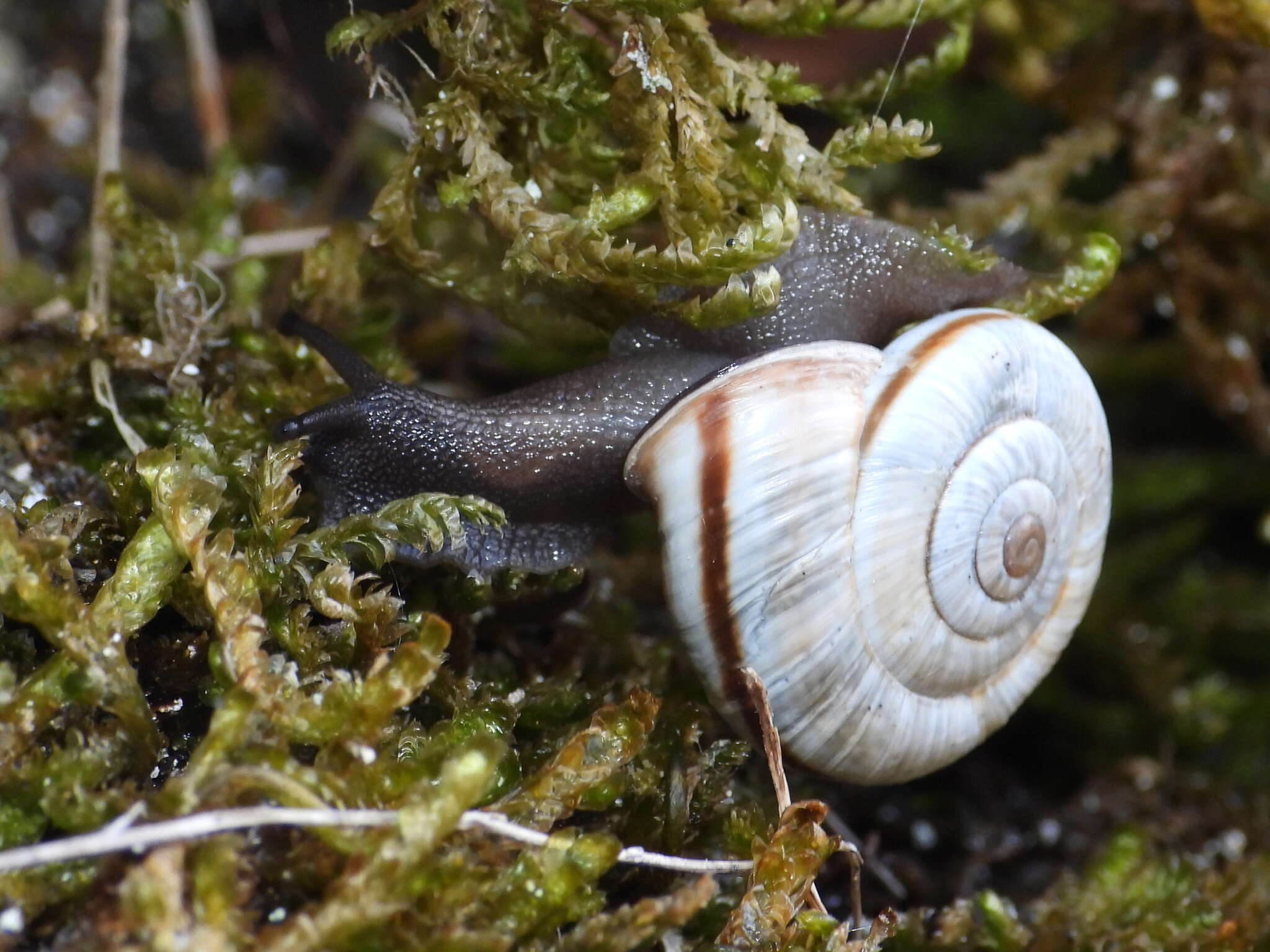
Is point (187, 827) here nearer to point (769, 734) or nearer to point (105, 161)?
point (769, 734)

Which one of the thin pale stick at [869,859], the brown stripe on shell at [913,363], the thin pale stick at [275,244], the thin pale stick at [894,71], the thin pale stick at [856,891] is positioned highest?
the thin pale stick at [894,71]

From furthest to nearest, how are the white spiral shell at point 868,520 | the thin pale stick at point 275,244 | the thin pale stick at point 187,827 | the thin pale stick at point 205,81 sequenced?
the thin pale stick at point 205,81 < the thin pale stick at point 275,244 < the white spiral shell at point 868,520 < the thin pale stick at point 187,827

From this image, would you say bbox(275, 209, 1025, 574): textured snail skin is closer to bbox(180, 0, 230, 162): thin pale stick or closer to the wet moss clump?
the wet moss clump

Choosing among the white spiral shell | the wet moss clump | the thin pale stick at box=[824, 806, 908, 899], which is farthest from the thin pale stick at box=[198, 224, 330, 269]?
the thin pale stick at box=[824, 806, 908, 899]

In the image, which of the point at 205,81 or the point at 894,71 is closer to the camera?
the point at 894,71

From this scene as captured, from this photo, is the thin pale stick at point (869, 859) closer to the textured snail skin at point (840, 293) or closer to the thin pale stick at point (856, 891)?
the thin pale stick at point (856, 891)

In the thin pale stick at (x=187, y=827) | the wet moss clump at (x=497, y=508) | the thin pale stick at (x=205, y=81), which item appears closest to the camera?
the thin pale stick at (x=187, y=827)

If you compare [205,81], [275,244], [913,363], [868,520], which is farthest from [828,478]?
[205,81]

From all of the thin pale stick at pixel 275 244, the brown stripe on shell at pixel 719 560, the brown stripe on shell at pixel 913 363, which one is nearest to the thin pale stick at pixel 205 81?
the thin pale stick at pixel 275 244
